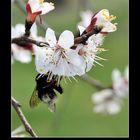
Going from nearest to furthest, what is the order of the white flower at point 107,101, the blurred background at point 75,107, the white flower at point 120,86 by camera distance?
1. the white flower at point 120,86
2. the white flower at point 107,101
3. the blurred background at point 75,107

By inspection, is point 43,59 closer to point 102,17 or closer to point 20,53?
point 102,17

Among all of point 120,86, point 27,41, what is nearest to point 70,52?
point 27,41

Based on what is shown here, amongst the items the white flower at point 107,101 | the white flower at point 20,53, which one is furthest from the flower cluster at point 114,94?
the white flower at point 20,53

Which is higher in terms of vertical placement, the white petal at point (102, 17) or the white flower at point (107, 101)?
the white petal at point (102, 17)

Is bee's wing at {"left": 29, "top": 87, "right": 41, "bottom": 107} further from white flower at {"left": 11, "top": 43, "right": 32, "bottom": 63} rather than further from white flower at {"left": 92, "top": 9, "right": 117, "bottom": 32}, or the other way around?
white flower at {"left": 11, "top": 43, "right": 32, "bottom": 63}

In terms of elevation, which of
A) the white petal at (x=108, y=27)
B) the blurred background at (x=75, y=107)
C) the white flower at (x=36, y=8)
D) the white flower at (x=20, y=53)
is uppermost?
the white flower at (x=36, y=8)

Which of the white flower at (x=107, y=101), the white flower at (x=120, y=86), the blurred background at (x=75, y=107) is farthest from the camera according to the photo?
the blurred background at (x=75, y=107)

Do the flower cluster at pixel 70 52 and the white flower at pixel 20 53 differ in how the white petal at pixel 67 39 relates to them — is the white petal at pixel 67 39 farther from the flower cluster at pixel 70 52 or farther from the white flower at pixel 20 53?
the white flower at pixel 20 53

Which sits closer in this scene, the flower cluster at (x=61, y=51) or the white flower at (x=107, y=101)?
the flower cluster at (x=61, y=51)
